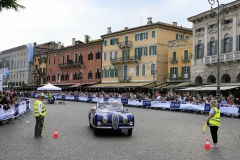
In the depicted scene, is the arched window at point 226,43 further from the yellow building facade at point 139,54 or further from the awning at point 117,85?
the awning at point 117,85

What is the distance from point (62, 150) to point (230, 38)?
104 ft

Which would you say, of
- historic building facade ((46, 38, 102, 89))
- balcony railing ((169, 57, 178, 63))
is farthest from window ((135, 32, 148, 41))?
historic building facade ((46, 38, 102, 89))

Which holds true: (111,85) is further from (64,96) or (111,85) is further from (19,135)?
(19,135)

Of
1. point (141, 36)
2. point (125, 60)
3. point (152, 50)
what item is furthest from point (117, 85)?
point (141, 36)

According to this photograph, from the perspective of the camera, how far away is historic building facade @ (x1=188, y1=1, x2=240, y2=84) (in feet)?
122

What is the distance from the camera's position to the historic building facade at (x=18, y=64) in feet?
282

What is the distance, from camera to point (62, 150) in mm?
10328

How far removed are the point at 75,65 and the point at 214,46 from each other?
34535 mm

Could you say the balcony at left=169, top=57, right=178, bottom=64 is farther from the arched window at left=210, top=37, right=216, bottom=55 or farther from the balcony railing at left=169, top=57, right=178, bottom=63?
the arched window at left=210, top=37, right=216, bottom=55

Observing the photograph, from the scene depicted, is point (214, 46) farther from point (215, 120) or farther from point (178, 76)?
point (215, 120)

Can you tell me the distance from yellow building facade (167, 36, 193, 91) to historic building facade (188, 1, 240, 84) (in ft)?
7.61

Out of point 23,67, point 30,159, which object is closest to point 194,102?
point 30,159

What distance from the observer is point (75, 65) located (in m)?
68.5

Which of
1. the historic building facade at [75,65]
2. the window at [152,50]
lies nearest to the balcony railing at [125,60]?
the window at [152,50]
